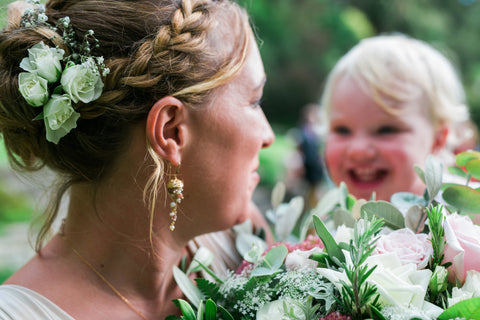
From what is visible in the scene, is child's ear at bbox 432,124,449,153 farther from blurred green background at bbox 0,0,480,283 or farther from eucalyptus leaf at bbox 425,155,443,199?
blurred green background at bbox 0,0,480,283

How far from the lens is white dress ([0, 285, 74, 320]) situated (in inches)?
54.9

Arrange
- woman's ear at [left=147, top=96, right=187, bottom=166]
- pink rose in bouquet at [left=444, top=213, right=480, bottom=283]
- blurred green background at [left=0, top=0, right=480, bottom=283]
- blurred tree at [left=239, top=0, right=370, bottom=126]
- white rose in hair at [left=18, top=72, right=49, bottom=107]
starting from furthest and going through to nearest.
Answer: blurred tree at [left=239, top=0, right=370, bottom=126] < blurred green background at [left=0, top=0, right=480, bottom=283] < woman's ear at [left=147, top=96, right=187, bottom=166] < white rose in hair at [left=18, top=72, right=49, bottom=107] < pink rose in bouquet at [left=444, top=213, right=480, bottom=283]

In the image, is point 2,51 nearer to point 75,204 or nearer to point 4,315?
point 75,204

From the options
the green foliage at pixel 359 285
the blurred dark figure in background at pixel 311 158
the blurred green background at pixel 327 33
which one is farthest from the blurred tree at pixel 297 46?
the green foliage at pixel 359 285

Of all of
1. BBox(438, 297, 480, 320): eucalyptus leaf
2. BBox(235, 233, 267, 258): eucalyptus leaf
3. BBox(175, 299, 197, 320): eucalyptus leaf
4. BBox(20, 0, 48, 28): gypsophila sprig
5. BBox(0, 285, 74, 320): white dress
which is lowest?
BBox(235, 233, 267, 258): eucalyptus leaf

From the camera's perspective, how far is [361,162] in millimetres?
2416

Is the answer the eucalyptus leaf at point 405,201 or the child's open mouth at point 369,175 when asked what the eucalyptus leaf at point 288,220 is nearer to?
the eucalyptus leaf at point 405,201

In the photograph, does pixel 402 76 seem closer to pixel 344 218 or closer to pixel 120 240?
pixel 344 218

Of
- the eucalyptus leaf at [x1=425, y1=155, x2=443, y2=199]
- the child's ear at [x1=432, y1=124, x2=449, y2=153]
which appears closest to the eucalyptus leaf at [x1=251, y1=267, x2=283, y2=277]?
the eucalyptus leaf at [x1=425, y1=155, x2=443, y2=199]

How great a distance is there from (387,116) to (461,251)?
1319mm

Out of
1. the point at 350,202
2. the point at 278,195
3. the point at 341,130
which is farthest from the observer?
the point at 341,130

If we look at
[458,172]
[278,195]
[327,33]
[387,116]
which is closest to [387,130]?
[387,116]

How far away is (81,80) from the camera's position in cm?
140

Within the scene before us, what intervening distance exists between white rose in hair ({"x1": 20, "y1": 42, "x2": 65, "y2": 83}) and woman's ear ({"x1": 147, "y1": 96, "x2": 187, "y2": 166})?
0.32 m
